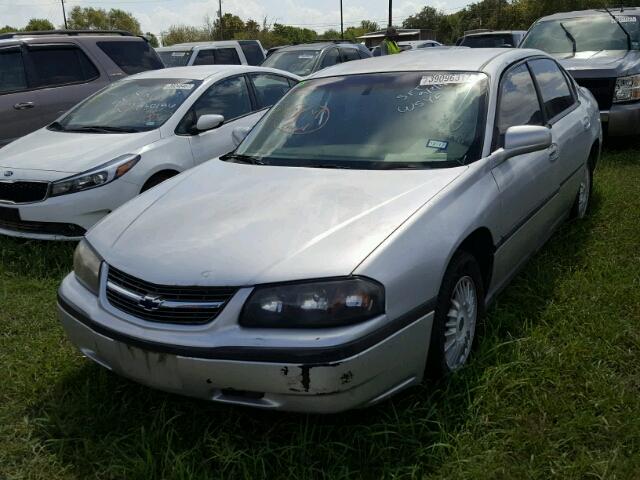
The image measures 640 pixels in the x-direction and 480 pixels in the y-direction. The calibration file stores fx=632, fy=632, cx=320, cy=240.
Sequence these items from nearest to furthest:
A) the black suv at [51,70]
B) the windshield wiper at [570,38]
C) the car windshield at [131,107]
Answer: the car windshield at [131,107] → the black suv at [51,70] → the windshield wiper at [570,38]

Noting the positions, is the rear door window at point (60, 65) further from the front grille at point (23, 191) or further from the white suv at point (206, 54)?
the white suv at point (206, 54)

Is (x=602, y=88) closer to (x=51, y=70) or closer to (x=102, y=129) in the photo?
(x=102, y=129)

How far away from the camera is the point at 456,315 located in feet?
9.27

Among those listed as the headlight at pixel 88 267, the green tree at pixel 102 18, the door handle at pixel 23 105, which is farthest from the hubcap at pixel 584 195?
the green tree at pixel 102 18

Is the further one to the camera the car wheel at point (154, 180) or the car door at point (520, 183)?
the car wheel at point (154, 180)

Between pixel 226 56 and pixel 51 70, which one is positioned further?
pixel 226 56

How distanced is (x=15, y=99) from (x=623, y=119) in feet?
23.0

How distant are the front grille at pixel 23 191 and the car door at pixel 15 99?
2.49m

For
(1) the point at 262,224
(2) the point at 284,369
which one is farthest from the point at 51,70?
(2) the point at 284,369

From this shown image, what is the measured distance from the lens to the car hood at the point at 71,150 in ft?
15.9

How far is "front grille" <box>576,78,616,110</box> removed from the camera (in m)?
7.41

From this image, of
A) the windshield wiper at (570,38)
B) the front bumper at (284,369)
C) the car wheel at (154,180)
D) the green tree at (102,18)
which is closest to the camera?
the front bumper at (284,369)

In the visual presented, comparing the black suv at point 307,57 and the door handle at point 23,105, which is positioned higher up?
the black suv at point 307,57

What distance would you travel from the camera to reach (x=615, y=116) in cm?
739
